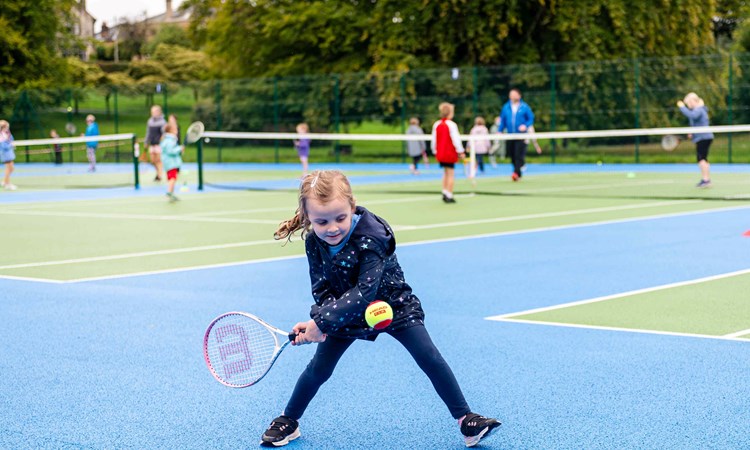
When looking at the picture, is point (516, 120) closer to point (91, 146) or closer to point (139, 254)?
point (139, 254)

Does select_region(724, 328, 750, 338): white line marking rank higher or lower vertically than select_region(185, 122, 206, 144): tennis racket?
lower

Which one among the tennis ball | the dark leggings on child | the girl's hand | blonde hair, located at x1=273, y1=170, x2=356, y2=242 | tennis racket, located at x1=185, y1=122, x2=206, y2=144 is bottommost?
the dark leggings on child

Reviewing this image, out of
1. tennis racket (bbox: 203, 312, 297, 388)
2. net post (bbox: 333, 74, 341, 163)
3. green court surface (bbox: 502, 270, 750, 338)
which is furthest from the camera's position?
net post (bbox: 333, 74, 341, 163)

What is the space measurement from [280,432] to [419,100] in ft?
96.6

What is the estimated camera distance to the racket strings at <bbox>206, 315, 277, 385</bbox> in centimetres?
446

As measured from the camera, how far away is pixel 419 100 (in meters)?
33.6

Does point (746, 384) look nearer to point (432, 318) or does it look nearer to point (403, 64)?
point (432, 318)

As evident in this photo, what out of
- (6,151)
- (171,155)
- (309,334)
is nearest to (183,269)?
(309,334)

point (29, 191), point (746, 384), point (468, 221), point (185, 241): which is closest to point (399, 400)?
point (746, 384)

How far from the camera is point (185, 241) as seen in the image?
480 inches

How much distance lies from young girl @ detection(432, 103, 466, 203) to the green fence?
12.8 metres

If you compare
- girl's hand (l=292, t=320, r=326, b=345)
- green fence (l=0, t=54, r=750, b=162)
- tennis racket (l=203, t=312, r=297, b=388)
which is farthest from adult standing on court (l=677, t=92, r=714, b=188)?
girl's hand (l=292, t=320, r=326, b=345)

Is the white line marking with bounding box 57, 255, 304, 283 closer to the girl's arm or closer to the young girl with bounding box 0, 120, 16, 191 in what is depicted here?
the girl's arm

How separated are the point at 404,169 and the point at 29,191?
11.5m
